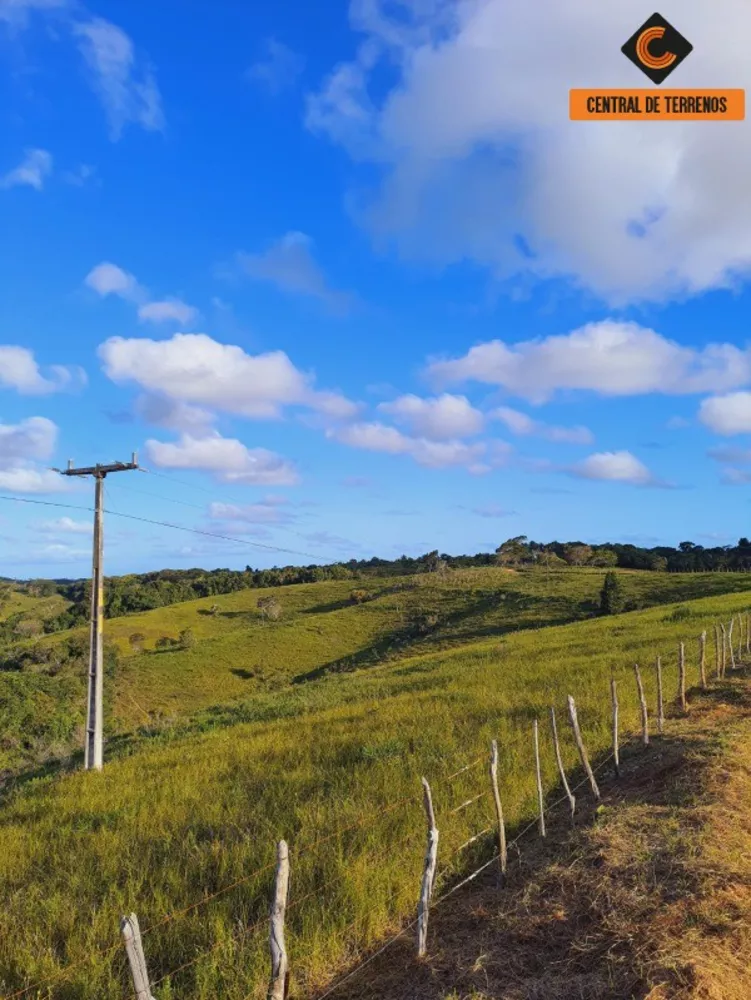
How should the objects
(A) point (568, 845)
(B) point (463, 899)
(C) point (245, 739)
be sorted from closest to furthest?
1. (B) point (463, 899)
2. (A) point (568, 845)
3. (C) point (245, 739)

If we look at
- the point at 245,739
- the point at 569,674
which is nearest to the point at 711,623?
the point at 569,674

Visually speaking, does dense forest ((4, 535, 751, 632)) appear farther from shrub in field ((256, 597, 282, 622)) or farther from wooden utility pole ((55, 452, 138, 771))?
wooden utility pole ((55, 452, 138, 771))

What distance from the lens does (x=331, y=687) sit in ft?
103

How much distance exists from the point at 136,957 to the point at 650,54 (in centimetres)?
1793

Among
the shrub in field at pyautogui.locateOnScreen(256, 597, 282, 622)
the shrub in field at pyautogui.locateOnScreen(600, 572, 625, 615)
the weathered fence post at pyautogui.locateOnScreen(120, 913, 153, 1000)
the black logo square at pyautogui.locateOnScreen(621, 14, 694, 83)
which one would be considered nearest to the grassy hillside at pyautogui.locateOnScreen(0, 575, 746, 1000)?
the weathered fence post at pyautogui.locateOnScreen(120, 913, 153, 1000)

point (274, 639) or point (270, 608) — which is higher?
point (270, 608)

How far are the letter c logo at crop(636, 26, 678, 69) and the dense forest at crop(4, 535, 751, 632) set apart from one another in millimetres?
89613

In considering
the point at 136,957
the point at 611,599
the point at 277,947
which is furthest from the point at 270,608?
the point at 136,957

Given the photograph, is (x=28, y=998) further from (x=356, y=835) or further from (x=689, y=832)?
(x=689, y=832)

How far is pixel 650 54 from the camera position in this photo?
14.7m

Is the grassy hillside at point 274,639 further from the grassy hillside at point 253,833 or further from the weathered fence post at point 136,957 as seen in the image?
the weathered fence post at point 136,957

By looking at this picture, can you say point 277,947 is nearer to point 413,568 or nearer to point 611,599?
point 611,599

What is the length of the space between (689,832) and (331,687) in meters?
25.1

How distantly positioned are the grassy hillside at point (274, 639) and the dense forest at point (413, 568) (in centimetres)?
1403
